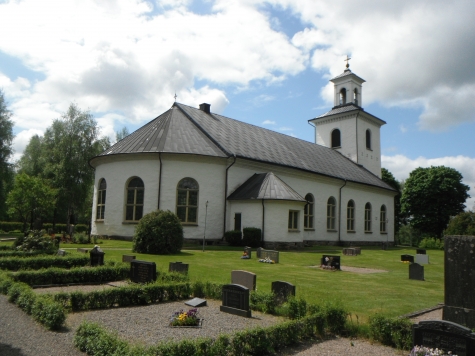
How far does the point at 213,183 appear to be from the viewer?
2667 centimetres

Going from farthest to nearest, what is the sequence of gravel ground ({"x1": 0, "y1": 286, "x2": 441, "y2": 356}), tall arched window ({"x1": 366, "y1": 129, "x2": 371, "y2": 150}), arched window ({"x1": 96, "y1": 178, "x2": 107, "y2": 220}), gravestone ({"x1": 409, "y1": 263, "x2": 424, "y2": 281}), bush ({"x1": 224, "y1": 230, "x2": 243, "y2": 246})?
tall arched window ({"x1": 366, "y1": 129, "x2": 371, "y2": 150}) → arched window ({"x1": 96, "y1": 178, "x2": 107, "y2": 220}) → bush ({"x1": 224, "y1": 230, "x2": 243, "y2": 246}) → gravestone ({"x1": 409, "y1": 263, "x2": 424, "y2": 281}) → gravel ground ({"x1": 0, "y1": 286, "x2": 441, "y2": 356})

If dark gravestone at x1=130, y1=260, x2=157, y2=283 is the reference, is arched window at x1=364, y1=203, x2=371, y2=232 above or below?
above

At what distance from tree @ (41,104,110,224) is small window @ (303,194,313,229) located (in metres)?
23.7

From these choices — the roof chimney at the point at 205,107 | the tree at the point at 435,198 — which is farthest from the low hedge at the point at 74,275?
the tree at the point at 435,198

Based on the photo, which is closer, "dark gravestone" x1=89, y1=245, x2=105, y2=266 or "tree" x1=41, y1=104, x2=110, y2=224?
"dark gravestone" x1=89, y1=245, x2=105, y2=266

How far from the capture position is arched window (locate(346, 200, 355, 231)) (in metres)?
37.3

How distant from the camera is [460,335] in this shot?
5.56 metres

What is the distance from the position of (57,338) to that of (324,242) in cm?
2887

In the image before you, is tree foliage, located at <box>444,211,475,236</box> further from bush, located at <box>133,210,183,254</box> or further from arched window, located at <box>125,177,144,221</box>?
arched window, located at <box>125,177,144,221</box>

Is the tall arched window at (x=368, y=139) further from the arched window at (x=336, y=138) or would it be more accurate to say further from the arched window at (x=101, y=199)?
the arched window at (x=101, y=199)

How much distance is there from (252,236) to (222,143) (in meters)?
7.08

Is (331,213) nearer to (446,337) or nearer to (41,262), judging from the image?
(41,262)

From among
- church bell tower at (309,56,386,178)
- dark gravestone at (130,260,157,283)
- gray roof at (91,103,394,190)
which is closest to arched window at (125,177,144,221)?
gray roof at (91,103,394,190)

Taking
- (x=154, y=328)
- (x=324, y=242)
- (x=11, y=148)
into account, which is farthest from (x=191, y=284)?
(x=11, y=148)
